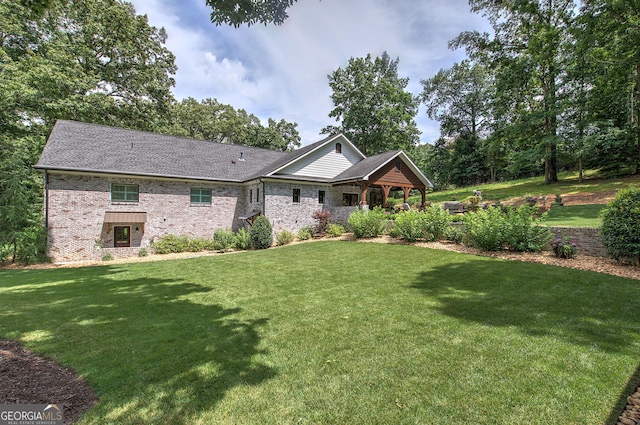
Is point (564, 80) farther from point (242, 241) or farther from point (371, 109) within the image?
point (242, 241)

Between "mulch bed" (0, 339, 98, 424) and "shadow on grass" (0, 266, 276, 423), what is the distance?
0.12 meters

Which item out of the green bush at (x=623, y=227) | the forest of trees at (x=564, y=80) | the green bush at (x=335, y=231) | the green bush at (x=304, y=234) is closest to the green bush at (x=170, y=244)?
the green bush at (x=304, y=234)

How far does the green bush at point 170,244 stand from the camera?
1552 centimetres

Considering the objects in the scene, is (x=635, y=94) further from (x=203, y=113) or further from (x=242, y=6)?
(x=203, y=113)

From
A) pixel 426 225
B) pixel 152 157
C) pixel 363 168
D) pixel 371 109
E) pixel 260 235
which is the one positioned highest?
pixel 371 109

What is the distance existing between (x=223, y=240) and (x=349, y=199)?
382 inches

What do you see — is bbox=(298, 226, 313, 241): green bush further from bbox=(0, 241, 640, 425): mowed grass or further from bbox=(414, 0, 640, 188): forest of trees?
bbox=(414, 0, 640, 188): forest of trees

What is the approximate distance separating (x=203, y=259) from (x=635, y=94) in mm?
34375

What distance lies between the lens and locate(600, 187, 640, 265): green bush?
7.05 meters

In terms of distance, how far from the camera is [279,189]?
1761 cm

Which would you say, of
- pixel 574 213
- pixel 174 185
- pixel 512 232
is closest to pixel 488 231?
pixel 512 232

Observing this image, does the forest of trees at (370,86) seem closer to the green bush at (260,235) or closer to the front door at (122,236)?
the front door at (122,236)

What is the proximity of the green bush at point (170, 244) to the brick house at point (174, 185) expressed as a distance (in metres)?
0.40

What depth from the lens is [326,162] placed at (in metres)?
20.4
